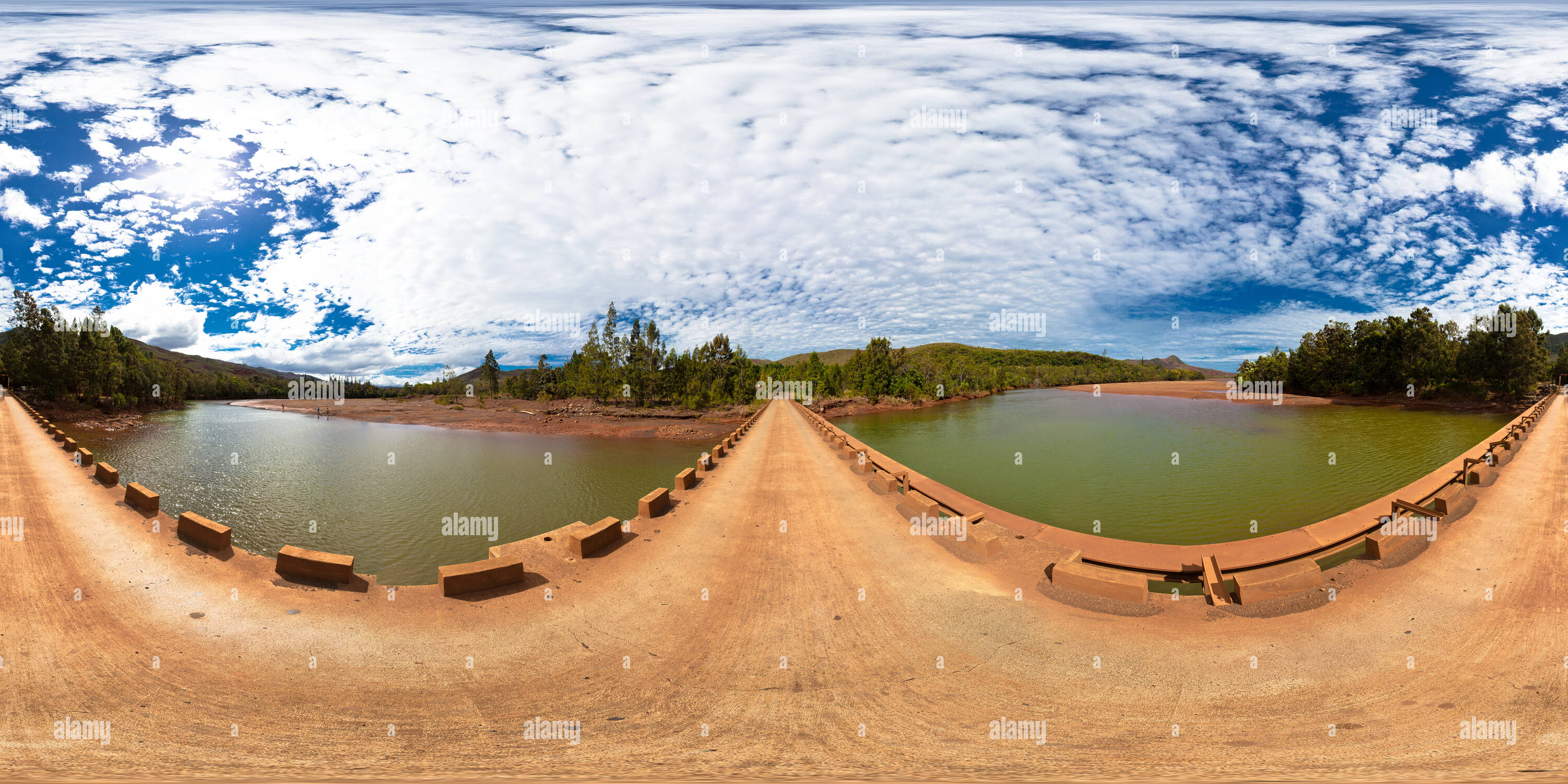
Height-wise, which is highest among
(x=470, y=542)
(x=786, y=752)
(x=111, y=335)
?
(x=111, y=335)

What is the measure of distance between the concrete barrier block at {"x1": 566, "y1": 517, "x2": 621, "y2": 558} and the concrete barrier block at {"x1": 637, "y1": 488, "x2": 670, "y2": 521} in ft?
3.92

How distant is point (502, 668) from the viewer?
13.5ft

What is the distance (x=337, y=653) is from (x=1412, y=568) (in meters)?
11.0

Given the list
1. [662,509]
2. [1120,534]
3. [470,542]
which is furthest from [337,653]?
[1120,534]

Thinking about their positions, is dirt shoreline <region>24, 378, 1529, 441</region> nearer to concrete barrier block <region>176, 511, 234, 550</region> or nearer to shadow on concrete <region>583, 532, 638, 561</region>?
shadow on concrete <region>583, 532, 638, 561</region>

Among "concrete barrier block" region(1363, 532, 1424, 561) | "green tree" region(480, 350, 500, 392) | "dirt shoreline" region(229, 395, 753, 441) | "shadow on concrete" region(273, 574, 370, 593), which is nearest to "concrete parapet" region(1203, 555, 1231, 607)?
"concrete barrier block" region(1363, 532, 1424, 561)

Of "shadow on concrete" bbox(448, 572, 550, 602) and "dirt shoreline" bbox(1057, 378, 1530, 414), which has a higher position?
"dirt shoreline" bbox(1057, 378, 1530, 414)

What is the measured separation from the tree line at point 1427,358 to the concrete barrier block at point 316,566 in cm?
7581

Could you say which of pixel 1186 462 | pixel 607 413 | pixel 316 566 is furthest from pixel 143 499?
pixel 607 413

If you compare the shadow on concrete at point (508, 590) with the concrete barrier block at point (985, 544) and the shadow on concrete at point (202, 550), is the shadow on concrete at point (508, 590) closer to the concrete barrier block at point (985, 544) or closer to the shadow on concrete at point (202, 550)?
the shadow on concrete at point (202, 550)

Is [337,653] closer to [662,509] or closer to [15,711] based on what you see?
[15,711]

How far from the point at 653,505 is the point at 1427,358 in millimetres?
77208

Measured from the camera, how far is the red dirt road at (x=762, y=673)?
3.24 meters

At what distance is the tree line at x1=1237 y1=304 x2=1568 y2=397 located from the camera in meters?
43.3
